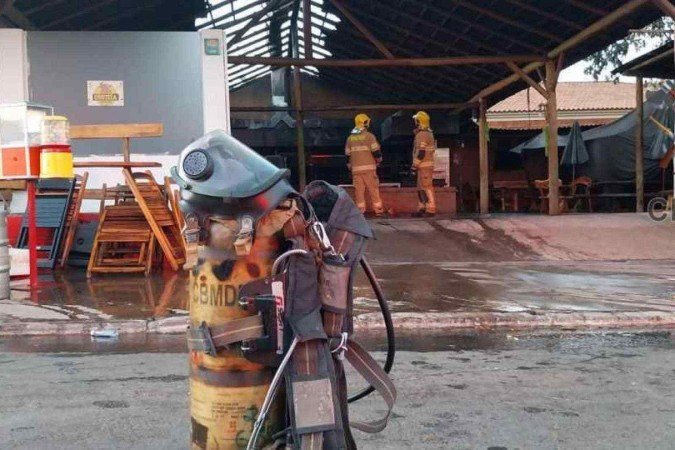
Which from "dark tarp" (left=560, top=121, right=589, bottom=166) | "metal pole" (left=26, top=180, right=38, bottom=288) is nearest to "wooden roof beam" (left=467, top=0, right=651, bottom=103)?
"dark tarp" (left=560, top=121, right=589, bottom=166)

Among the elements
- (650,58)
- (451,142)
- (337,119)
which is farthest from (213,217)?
(451,142)

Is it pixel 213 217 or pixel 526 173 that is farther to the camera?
pixel 526 173

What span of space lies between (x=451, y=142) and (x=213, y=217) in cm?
2362

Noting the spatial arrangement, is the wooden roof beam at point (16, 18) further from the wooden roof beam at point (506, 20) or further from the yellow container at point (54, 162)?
the wooden roof beam at point (506, 20)

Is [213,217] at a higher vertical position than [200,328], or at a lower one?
higher

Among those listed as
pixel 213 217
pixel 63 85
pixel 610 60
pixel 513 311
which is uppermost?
pixel 610 60

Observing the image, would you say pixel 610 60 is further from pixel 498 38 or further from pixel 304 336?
pixel 304 336

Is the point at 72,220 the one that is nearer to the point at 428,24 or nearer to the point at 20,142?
the point at 20,142

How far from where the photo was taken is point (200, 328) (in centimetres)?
226

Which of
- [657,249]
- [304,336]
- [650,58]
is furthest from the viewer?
[650,58]

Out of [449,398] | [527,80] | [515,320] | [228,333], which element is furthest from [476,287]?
[527,80]

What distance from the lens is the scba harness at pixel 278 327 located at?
85.4 inches

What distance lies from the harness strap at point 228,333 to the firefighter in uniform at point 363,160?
40.0ft

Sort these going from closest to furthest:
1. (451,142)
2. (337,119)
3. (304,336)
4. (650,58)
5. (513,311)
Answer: (304,336) → (513,311) → (650,58) → (337,119) → (451,142)
